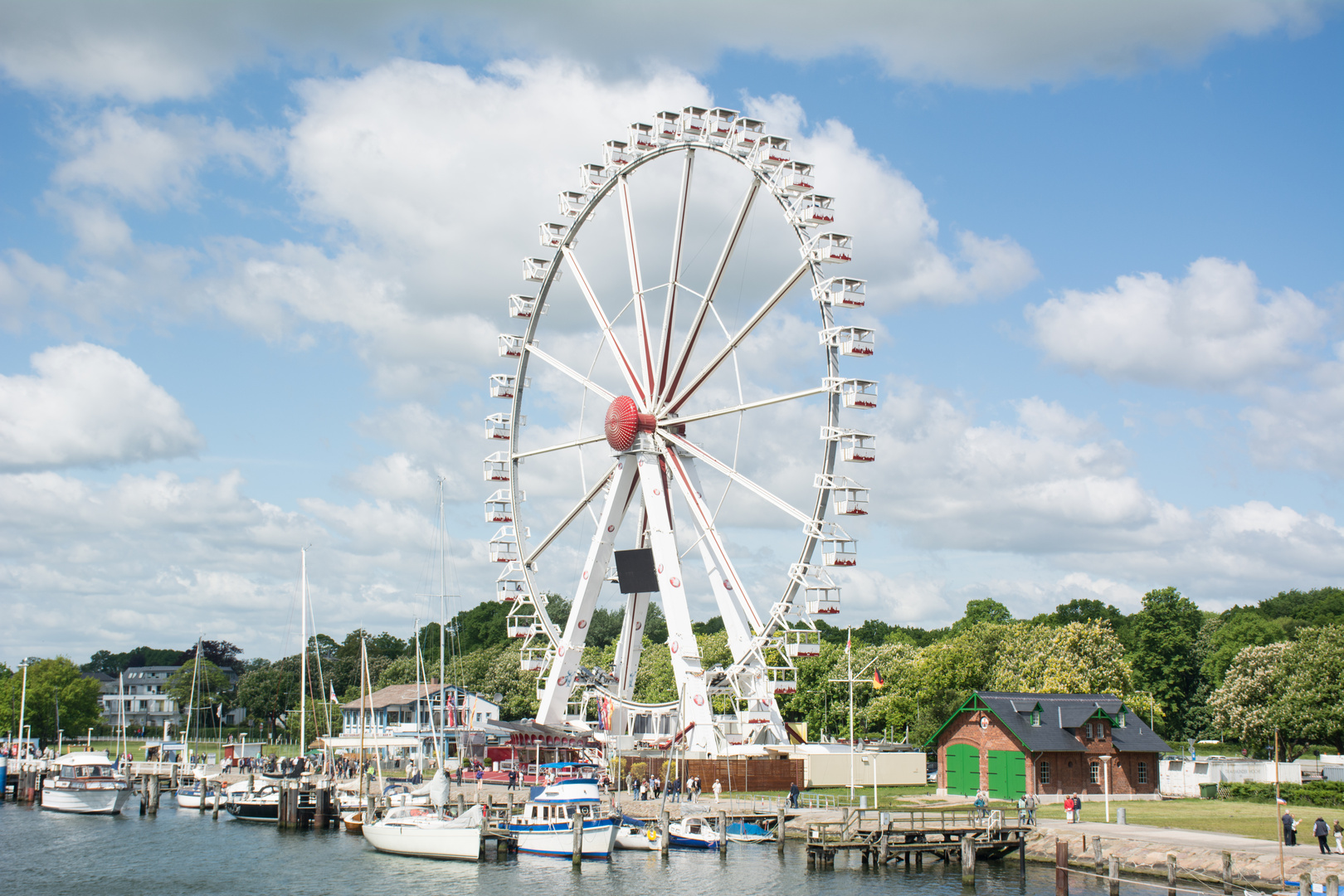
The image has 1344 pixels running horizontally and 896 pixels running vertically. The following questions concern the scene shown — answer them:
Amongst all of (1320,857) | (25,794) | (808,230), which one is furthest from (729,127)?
(25,794)

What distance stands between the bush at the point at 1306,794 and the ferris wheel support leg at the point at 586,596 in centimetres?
3145

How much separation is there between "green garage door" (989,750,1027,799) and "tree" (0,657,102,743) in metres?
85.5

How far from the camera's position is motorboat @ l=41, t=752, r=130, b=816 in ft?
215

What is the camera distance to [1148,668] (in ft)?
317

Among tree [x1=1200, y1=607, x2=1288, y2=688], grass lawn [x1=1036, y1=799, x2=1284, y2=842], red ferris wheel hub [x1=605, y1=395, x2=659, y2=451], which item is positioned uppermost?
red ferris wheel hub [x1=605, y1=395, x2=659, y2=451]

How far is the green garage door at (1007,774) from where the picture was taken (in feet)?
167

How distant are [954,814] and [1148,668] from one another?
5785cm

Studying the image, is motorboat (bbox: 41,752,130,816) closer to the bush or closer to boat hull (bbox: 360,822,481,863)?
boat hull (bbox: 360,822,481,863)

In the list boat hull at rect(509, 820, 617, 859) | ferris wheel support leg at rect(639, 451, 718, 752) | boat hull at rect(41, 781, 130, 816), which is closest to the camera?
boat hull at rect(509, 820, 617, 859)

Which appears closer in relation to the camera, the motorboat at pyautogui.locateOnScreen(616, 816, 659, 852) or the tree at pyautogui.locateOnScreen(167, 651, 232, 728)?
the motorboat at pyautogui.locateOnScreen(616, 816, 659, 852)

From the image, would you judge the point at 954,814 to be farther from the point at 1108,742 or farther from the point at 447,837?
the point at 447,837

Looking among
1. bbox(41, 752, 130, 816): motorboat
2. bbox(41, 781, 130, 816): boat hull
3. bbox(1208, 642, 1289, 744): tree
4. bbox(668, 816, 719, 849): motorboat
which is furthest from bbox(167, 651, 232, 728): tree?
bbox(1208, 642, 1289, 744): tree

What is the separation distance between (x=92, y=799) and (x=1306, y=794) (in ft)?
196

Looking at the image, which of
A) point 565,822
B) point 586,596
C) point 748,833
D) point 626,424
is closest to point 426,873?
point 565,822
